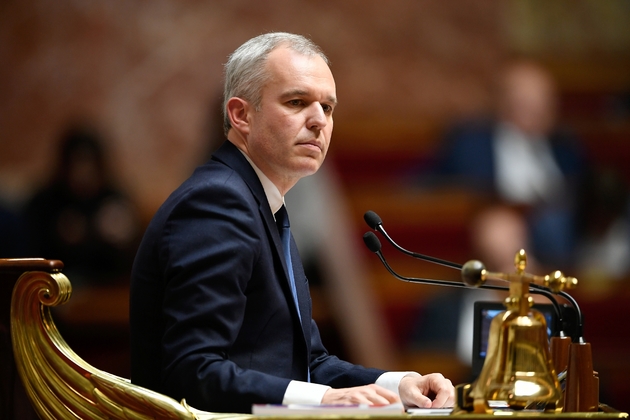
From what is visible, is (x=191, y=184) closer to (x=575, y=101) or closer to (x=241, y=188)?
(x=241, y=188)


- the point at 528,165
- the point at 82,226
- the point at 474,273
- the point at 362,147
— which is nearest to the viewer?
the point at 474,273

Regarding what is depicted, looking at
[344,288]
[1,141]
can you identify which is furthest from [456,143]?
[1,141]

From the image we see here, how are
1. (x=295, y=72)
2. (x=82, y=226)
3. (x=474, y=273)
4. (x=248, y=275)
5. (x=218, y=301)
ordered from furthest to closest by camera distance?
(x=82, y=226), (x=295, y=72), (x=248, y=275), (x=218, y=301), (x=474, y=273)

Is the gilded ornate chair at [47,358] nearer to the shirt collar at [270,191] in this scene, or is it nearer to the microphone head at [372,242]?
the shirt collar at [270,191]

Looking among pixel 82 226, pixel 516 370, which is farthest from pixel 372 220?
pixel 82 226

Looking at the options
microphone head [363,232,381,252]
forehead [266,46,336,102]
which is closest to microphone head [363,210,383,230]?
microphone head [363,232,381,252]

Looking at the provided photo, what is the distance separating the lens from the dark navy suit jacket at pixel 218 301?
1751 mm

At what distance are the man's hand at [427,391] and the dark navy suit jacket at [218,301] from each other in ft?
0.38

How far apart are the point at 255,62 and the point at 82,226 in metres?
3.17

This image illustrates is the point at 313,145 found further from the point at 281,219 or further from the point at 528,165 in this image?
the point at 528,165

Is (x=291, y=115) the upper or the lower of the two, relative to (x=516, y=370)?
upper

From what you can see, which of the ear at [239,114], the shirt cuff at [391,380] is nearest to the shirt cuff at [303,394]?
the shirt cuff at [391,380]

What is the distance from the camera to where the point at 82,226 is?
512 cm

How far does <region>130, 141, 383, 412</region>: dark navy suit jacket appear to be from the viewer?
1.75m
